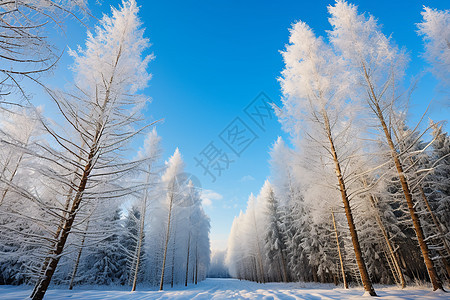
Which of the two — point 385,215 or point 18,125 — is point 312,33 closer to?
point 385,215

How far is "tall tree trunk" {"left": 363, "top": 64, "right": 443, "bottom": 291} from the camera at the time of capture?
579 cm

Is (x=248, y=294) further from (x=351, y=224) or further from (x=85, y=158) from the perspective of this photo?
(x=85, y=158)

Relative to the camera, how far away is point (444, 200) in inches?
548

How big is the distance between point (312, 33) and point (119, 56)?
785cm

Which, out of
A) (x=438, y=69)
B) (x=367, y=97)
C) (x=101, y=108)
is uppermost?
(x=438, y=69)

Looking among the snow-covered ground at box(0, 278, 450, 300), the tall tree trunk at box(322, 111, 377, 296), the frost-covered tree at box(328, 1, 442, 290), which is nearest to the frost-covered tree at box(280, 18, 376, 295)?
the tall tree trunk at box(322, 111, 377, 296)

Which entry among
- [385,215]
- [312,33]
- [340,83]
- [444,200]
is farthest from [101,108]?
[444,200]

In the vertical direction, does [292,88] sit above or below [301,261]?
above

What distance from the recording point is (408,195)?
670 cm

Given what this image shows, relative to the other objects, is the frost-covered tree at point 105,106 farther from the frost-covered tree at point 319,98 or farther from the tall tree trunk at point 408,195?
the tall tree trunk at point 408,195

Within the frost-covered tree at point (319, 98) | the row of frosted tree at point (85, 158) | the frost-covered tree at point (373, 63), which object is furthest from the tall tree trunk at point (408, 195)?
the row of frosted tree at point (85, 158)

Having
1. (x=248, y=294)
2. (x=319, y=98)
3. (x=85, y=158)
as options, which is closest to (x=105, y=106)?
(x=85, y=158)

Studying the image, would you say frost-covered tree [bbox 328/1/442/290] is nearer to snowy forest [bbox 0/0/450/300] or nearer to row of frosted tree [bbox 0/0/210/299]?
snowy forest [bbox 0/0/450/300]

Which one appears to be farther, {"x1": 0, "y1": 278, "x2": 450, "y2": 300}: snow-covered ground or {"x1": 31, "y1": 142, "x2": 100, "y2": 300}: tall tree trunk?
{"x1": 0, "y1": 278, "x2": 450, "y2": 300}: snow-covered ground
